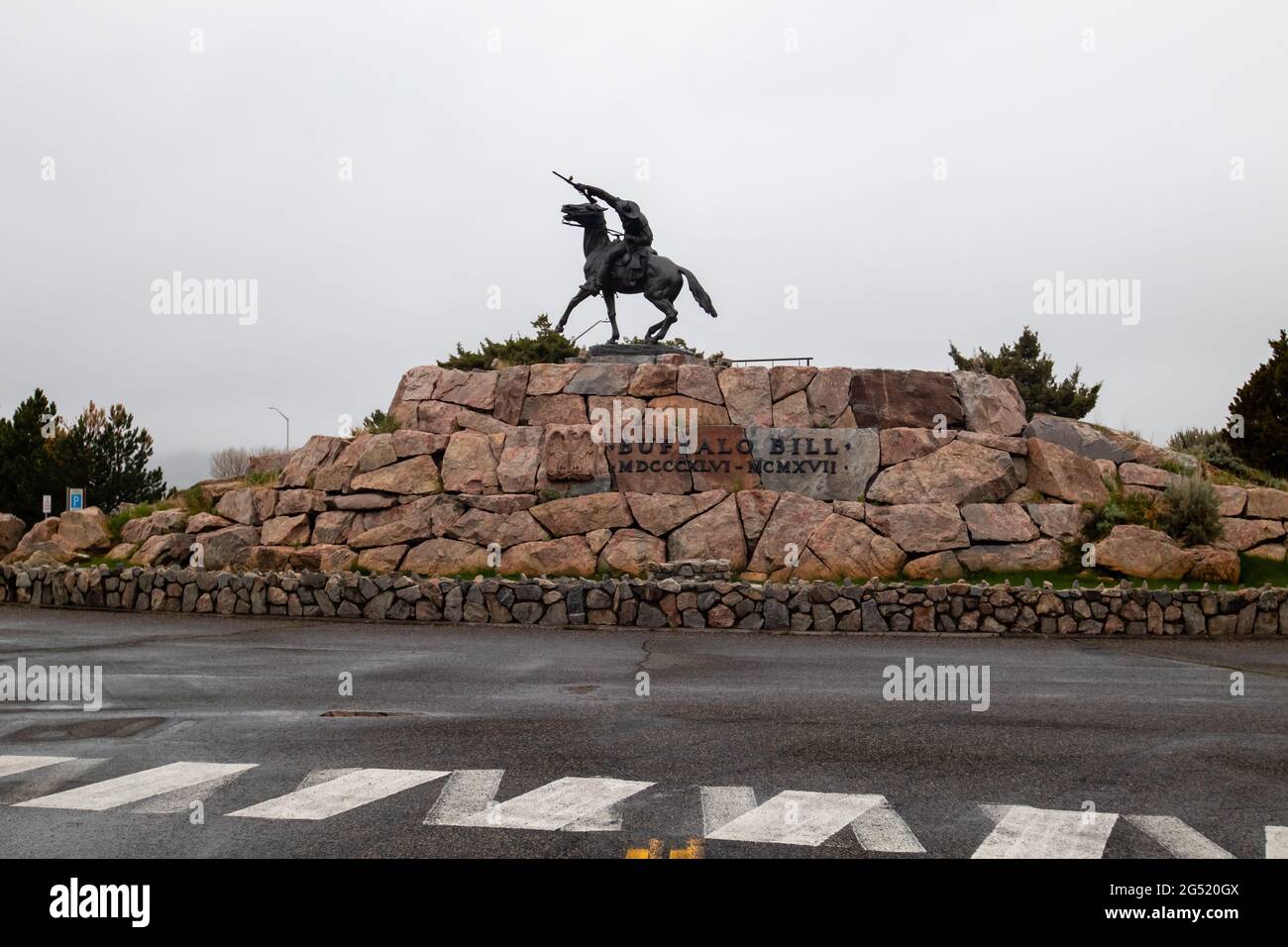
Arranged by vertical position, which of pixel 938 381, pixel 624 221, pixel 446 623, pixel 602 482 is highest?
pixel 624 221

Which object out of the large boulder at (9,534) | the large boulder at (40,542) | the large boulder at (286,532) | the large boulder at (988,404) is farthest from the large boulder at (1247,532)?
the large boulder at (9,534)

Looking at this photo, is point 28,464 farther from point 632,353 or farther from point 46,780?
point 46,780

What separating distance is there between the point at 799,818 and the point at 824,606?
44.0ft

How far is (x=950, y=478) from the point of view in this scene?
24734 millimetres

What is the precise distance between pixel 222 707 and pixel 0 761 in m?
2.54

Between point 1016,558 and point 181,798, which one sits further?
point 1016,558

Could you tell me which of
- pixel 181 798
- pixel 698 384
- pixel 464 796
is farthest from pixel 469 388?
pixel 464 796

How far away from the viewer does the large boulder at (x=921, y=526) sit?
23.5 m

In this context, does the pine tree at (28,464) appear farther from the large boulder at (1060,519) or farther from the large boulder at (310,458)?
the large boulder at (1060,519)

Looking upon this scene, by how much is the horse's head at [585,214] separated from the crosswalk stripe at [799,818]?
23.1 metres

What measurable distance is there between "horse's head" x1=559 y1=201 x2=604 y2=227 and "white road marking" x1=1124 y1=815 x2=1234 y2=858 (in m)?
23.9

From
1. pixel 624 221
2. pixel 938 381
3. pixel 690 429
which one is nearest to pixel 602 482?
pixel 690 429
